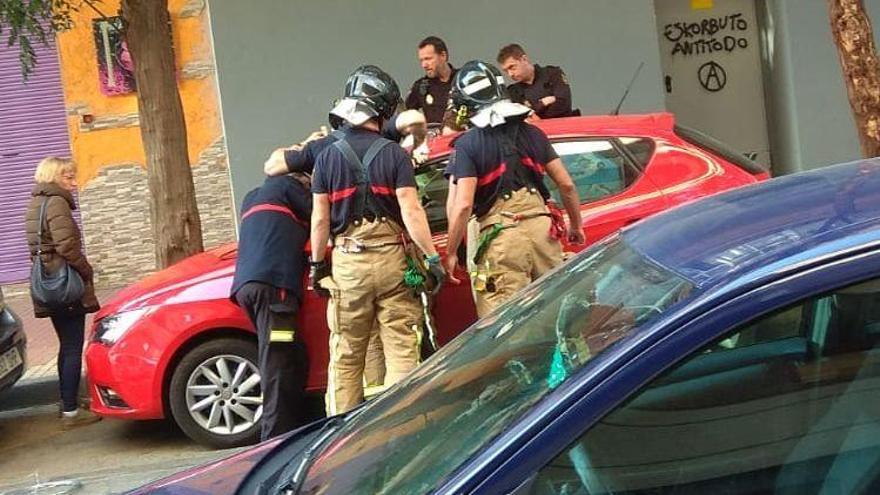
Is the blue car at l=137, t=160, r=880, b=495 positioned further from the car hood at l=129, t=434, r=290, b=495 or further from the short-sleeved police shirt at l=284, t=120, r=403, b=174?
the short-sleeved police shirt at l=284, t=120, r=403, b=174

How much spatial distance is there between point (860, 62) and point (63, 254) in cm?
499

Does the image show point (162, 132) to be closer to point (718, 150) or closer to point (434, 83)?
point (434, 83)

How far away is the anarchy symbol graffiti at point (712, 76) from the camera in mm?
11398

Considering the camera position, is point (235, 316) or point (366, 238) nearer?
point (366, 238)

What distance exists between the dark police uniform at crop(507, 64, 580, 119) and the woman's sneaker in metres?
3.73

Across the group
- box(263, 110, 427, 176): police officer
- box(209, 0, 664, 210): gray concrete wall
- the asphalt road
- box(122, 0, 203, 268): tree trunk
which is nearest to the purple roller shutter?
box(209, 0, 664, 210): gray concrete wall

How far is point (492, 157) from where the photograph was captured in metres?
5.33

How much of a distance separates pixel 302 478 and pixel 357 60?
8611 mm

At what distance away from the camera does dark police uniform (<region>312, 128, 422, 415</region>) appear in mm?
5078

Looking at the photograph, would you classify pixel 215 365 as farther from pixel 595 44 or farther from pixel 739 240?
pixel 595 44

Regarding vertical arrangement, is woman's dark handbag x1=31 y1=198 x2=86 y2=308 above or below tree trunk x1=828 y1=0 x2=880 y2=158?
below

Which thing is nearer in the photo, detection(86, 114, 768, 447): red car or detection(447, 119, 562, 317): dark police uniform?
detection(447, 119, 562, 317): dark police uniform

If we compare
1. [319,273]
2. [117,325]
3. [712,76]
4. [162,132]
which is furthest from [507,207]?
[712,76]

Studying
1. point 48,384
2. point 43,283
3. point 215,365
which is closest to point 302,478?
point 215,365
